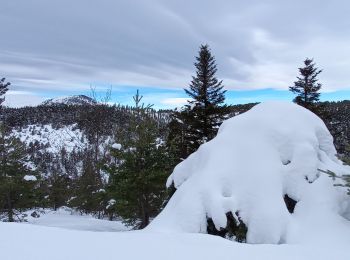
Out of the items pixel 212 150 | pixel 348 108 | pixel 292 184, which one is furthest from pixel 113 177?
pixel 348 108

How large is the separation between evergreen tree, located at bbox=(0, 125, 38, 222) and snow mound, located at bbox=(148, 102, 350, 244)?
15325 mm

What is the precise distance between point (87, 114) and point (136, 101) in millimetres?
17016

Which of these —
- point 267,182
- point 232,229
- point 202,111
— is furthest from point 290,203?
point 202,111

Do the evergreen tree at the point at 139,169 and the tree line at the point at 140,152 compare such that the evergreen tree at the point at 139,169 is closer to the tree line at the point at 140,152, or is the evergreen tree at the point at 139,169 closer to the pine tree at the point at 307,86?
Answer: the tree line at the point at 140,152

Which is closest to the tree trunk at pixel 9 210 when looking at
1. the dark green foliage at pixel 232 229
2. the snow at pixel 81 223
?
the snow at pixel 81 223

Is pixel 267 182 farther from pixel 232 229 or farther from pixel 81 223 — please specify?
pixel 81 223

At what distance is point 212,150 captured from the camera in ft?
33.6

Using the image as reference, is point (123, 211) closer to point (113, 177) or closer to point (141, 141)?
point (113, 177)

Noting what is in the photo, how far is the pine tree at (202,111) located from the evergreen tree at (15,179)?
33.8ft

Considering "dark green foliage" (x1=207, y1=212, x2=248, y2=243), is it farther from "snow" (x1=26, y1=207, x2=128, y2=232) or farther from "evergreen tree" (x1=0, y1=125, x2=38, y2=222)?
"evergreen tree" (x1=0, y1=125, x2=38, y2=222)

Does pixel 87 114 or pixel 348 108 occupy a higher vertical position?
pixel 348 108

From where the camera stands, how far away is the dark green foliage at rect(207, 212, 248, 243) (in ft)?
28.4

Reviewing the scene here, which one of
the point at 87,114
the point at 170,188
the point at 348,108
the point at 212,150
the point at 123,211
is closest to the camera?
the point at 212,150

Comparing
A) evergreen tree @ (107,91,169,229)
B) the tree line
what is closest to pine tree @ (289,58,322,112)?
the tree line
